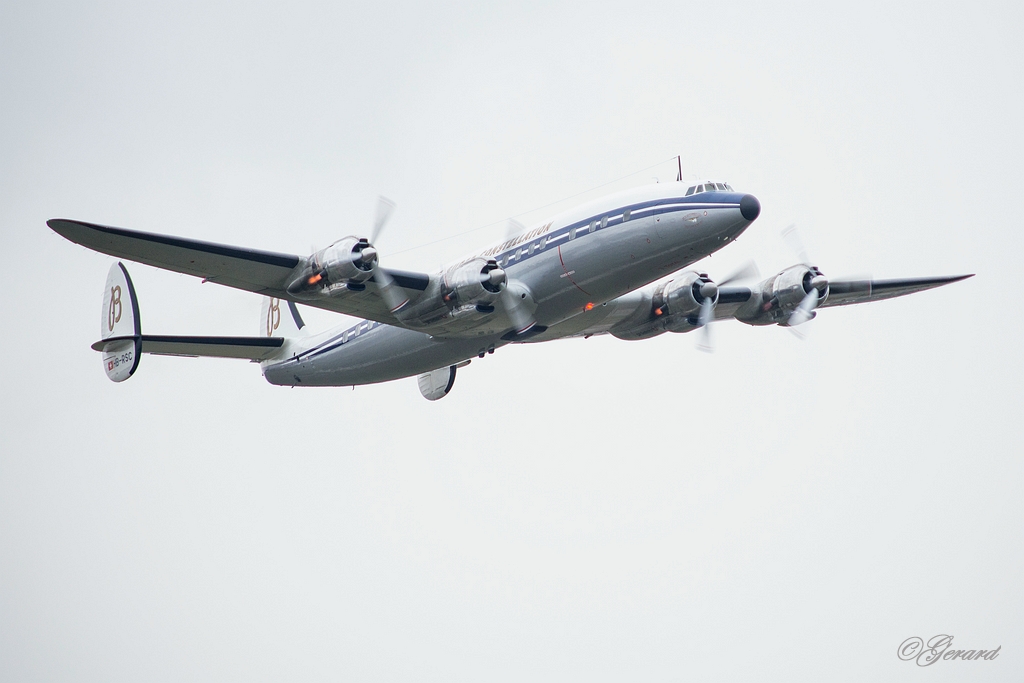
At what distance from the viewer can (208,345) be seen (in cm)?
2709

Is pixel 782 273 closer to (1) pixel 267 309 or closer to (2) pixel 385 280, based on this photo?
(2) pixel 385 280

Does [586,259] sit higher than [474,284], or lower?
higher

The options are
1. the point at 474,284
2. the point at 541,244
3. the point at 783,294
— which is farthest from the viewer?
the point at 783,294

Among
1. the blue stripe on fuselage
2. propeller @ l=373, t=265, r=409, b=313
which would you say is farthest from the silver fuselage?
propeller @ l=373, t=265, r=409, b=313

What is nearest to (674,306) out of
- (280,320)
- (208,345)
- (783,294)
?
(783,294)

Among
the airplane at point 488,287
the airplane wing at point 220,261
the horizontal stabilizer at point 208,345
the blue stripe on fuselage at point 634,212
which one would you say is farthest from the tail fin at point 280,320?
the blue stripe on fuselage at point 634,212

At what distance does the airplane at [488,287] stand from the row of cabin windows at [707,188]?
0.09 feet

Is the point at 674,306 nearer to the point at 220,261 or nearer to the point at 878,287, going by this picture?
the point at 878,287

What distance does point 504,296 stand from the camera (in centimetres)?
2269

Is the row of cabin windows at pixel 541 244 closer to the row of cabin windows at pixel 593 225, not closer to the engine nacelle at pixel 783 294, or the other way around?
the row of cabin windows at pixel 593 225

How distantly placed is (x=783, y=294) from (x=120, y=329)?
54.8 feet

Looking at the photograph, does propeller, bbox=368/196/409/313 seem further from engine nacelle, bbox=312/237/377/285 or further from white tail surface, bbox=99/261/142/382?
white tail surface, bbox=99/261/142/382

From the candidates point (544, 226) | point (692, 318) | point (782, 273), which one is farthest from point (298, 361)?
point (782, 273)

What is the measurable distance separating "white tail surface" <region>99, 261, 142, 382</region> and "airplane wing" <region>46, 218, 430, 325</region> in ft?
14.0
